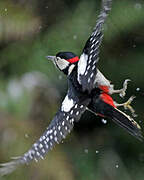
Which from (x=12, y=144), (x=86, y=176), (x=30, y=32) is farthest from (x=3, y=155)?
(x=30, y=32)

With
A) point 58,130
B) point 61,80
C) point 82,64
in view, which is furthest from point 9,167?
point 61,80

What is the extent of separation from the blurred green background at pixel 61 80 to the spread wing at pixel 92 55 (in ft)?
4.09

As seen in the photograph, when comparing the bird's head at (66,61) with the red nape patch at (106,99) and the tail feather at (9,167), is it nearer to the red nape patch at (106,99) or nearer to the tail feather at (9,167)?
the red nape patch at (106,99)

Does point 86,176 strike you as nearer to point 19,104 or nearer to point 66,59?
point 19,104

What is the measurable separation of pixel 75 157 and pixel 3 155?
1.18 feet

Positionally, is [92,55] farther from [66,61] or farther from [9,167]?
[9,167]

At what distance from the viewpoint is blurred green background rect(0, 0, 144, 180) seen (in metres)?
2.25

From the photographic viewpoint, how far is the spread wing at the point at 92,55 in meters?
0.92

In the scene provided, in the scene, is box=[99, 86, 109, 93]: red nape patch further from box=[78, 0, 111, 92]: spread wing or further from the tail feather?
the tail feather

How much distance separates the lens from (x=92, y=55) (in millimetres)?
Answer: 947

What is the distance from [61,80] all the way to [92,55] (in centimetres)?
149

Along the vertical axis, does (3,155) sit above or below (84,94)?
below

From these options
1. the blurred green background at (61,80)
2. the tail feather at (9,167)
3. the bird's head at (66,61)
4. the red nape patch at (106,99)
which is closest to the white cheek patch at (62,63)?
the bird's head at (66,61)

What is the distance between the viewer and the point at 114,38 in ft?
7.53
